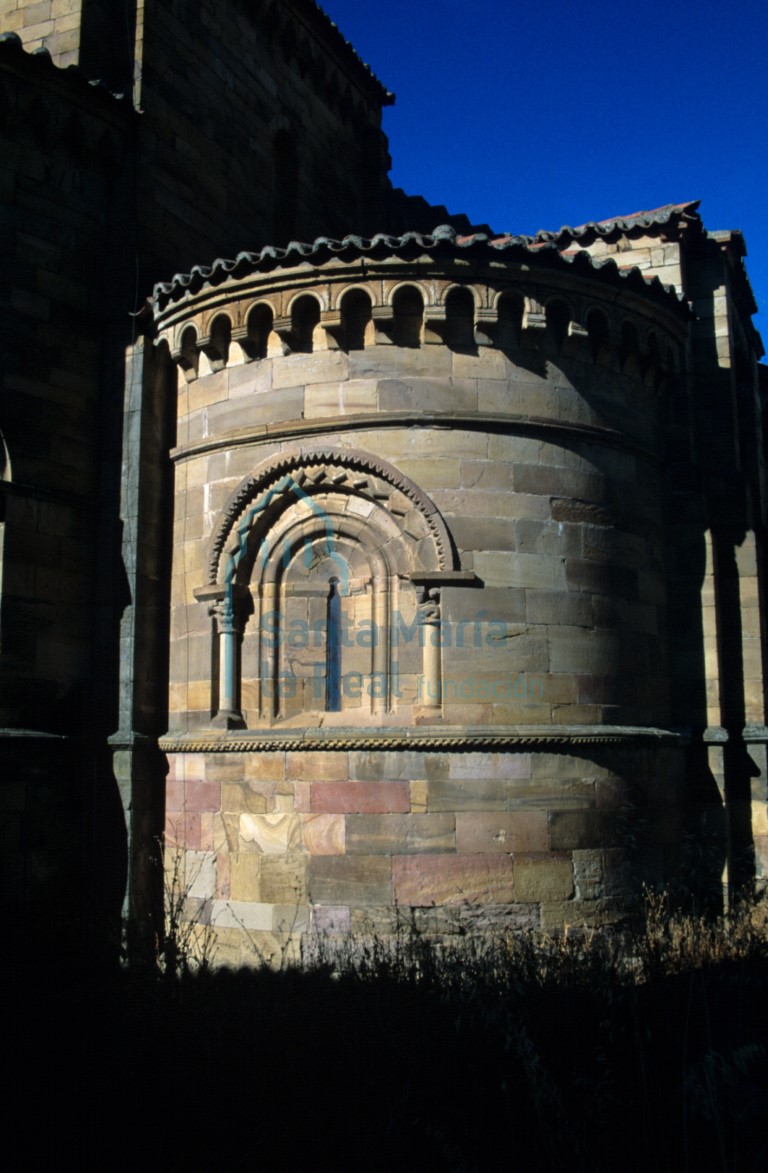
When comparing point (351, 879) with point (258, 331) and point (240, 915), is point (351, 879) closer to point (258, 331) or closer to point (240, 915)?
point (240, 915)

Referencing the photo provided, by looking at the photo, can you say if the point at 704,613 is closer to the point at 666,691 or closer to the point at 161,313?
the point at 666,691

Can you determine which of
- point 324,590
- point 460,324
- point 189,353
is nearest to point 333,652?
point 324,590

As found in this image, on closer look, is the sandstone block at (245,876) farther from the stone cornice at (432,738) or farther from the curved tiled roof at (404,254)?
the curved tiled roof at (404,254)

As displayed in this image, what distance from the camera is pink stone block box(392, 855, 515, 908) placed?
838 centimetres

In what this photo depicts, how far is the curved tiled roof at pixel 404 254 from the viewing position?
890 centimetres

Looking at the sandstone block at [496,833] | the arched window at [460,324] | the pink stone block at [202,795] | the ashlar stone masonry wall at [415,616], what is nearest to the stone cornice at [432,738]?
the ashlar stone masonry wall at [415,616]

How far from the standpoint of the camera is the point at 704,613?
34.8ft

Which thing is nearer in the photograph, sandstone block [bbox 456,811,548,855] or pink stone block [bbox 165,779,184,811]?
sandstone block [bbox 456,811,548,855]

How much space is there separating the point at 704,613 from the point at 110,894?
20.7ft

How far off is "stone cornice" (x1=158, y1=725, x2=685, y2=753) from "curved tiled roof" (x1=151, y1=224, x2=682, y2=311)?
3.98 metres

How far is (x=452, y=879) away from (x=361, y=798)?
0.97 meters

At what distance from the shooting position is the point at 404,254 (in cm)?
896

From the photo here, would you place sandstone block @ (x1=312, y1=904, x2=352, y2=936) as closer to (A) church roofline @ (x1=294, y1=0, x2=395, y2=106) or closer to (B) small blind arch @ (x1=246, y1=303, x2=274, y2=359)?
(B) small blind arch @ (x1=246, y1=303, x2=274, y2=359)

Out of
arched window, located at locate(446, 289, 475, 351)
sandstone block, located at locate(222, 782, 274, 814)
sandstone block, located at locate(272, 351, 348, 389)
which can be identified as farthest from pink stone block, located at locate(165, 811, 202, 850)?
arched window, located at locate(446, 289, 475, 351)
